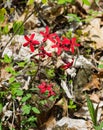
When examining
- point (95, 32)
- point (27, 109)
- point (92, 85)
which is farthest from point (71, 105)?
point (95, 32)

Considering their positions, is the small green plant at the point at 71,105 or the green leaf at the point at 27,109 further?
the small green plant at the point at 71,105

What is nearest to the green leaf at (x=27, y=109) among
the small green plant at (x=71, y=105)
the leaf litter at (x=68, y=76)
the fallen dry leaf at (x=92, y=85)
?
the leaf litter at (x=68, y=76)

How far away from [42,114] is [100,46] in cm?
108

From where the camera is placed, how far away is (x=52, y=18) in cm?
369

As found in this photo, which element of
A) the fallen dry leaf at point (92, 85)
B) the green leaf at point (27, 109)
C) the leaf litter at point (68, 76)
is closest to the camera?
the green leaf at point (27, 109)

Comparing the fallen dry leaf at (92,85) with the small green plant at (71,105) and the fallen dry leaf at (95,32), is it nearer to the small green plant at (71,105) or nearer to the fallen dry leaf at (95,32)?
the small green plant at (71,105)

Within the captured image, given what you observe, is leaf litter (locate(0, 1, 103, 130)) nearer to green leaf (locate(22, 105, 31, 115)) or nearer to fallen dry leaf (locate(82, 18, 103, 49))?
fallen dry leaf (locate(82, 18, 103, 49))

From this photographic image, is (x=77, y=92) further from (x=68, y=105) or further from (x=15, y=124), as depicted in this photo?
(x=15, y=124)

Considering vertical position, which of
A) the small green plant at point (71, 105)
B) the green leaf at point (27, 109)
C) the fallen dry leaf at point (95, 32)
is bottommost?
the small green plant at point (71, 105)

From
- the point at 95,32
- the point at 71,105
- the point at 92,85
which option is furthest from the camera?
the point at 95,32

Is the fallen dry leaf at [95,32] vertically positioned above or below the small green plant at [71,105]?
above

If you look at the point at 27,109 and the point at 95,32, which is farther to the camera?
the point at 95,32

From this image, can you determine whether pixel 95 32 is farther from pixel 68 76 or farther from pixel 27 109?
pixel 27 109


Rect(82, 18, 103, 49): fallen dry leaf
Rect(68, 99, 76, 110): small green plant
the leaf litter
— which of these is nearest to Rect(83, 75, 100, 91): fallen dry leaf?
the leaf litter
